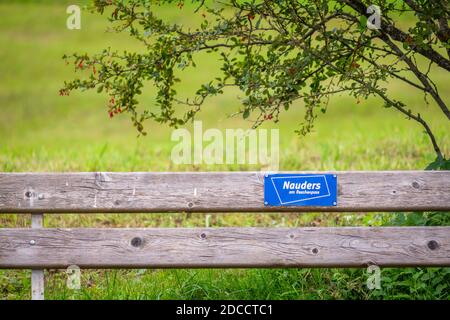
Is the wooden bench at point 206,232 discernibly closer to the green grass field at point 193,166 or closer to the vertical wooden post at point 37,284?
the vertical wooden post at point 37,284

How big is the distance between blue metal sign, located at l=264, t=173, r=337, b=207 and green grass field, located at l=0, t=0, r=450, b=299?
32.1 inches

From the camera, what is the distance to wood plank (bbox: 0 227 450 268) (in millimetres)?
5414

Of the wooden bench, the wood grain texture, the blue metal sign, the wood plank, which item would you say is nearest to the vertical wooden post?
the wooden bench

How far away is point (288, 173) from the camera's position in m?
5.46

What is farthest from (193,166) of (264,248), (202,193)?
(264,248)

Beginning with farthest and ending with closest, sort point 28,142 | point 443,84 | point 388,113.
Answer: point 443,84, point 388,113, point 28,142

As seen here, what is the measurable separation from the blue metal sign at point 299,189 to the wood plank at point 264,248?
0.59 ft

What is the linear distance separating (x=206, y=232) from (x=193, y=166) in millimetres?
4368

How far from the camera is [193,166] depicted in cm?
977

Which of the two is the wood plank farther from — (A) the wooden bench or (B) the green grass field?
(B) the green grass field
